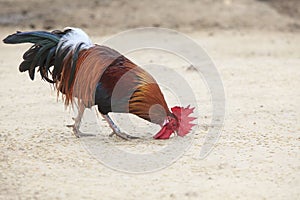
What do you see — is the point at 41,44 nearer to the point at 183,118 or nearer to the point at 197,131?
the point at 183,118

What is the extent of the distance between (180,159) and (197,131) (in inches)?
32.1

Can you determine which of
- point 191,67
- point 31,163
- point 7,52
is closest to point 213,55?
point 191,67

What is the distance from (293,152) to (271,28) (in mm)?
6953

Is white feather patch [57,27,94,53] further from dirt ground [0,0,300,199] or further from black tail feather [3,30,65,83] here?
dirt ground [0,0,300,199]

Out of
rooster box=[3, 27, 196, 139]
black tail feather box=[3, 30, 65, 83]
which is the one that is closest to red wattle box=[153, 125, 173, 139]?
rooster box=[3, 27, 196, 139]

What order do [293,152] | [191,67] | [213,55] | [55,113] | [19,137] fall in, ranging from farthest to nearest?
Result: [213,55] < [191,67] < [55,113] < [19,137] < [293,152]

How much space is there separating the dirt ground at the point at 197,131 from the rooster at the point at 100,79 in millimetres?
299

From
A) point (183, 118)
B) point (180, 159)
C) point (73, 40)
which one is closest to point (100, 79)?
point (73, 40)

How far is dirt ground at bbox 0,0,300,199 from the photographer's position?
180 inches

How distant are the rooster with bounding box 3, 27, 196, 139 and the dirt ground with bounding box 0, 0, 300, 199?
0.30 metres

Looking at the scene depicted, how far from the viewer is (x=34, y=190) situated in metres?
4.51

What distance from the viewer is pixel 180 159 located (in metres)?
5.21

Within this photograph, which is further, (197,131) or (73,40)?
(197,131)

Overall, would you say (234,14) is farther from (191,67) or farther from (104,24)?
(191,67)
